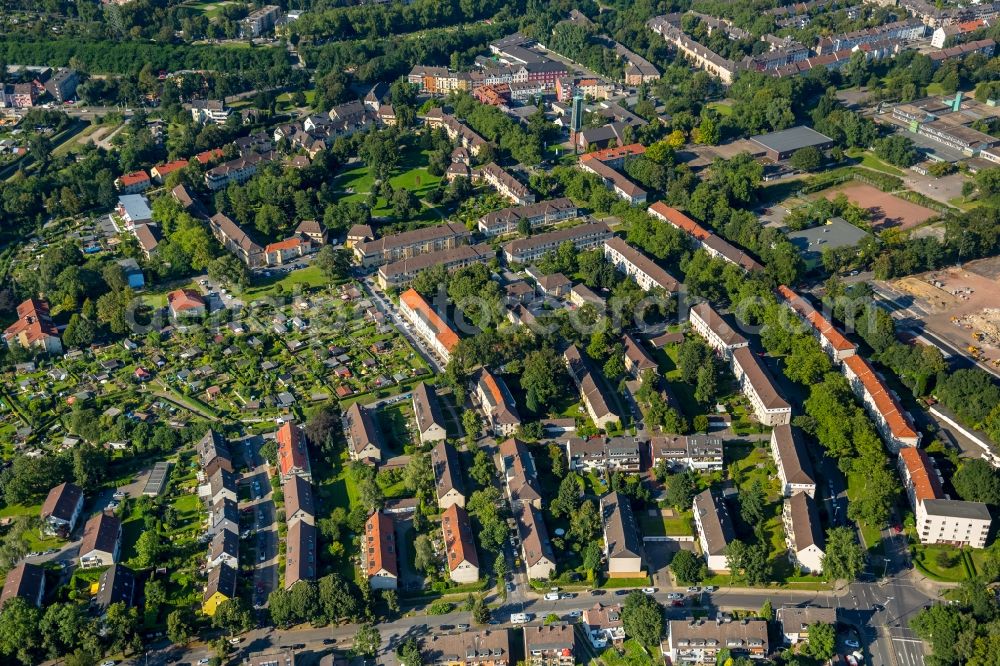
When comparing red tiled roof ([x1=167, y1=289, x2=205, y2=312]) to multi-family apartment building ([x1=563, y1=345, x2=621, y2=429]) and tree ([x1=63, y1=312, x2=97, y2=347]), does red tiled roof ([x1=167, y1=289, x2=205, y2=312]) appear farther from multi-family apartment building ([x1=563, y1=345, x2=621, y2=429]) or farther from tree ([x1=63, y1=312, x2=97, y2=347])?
multi-family apartment building ([x1=563, y1=345, x2=621, y2=429])

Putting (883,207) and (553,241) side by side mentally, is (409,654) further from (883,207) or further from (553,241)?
(883,207)

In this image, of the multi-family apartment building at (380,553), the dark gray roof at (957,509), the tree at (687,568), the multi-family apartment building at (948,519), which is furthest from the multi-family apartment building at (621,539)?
the dark gray roof at (957,509)

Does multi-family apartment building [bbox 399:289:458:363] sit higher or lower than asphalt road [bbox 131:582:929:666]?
higher

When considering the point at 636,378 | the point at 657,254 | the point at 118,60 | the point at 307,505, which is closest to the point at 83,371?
the point at 307,505

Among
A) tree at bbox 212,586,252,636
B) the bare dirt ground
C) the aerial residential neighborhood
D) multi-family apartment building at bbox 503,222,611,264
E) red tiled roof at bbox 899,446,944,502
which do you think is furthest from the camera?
multi-family apartment building at bbox 503,222,611,264

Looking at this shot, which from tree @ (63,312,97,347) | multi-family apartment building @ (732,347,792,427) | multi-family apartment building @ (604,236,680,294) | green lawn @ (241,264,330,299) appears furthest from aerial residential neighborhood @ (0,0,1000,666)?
multi-family apartment building @ (604,236,680,294)

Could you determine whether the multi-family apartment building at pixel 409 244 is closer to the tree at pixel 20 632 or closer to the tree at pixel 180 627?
the tree at pixel 180 627

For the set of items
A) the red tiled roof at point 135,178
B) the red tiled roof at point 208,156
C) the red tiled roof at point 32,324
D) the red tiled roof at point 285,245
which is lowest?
the red tiled roof at point 32,324
